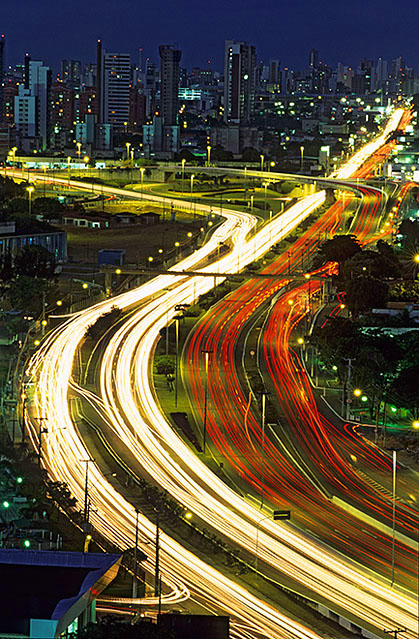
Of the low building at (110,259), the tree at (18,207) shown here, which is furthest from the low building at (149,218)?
the low building at (110,259)

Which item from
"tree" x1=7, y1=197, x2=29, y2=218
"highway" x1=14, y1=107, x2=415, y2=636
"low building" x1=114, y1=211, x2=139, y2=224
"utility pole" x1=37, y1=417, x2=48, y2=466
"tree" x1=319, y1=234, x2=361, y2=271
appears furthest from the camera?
"low building" x1=114, y1=211, x2=139, y2=224

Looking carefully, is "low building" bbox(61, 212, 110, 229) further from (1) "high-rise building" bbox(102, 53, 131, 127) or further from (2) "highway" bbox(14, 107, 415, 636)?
(1) "high-rise building" bbox(102, 53, 131, 127)

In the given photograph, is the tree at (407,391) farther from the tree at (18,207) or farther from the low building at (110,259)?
the tree at (18,207)

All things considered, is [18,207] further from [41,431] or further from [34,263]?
[41,431]

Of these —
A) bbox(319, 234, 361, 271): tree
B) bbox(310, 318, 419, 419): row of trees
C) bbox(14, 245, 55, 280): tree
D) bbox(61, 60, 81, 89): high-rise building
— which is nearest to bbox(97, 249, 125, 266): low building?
bbox(14, 245, 55, 280): tree

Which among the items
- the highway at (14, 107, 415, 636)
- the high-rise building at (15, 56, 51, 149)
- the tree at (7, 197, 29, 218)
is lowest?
the highway at (14, 107, 415, 636)

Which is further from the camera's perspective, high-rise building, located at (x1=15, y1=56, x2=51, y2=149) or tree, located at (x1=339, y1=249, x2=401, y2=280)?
high-rise building, located at (x1=15, y1=56, x2=51, y2=149)

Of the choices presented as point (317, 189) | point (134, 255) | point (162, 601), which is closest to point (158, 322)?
point (134, 255)

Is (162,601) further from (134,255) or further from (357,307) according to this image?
(134,255)
